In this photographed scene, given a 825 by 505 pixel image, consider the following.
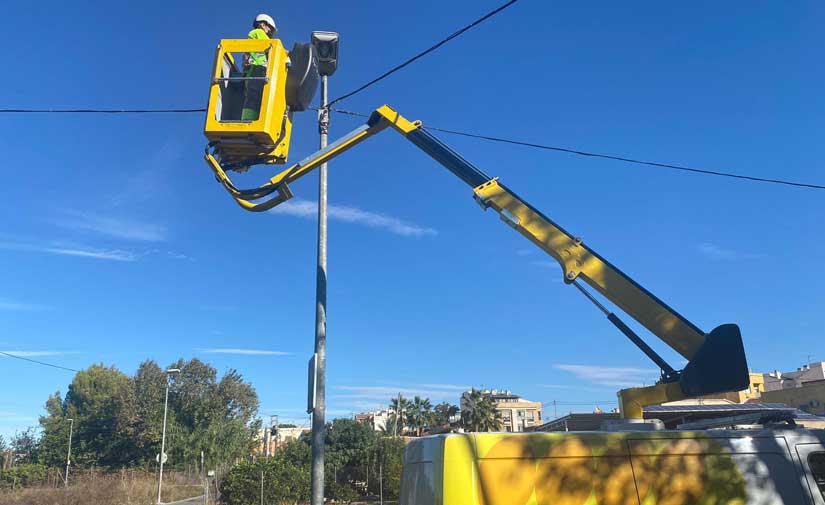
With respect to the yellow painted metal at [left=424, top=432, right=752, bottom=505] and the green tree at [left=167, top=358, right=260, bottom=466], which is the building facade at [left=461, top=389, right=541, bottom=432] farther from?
the yellow painted metal at [left=424, top=432, right=752, bottom=505]

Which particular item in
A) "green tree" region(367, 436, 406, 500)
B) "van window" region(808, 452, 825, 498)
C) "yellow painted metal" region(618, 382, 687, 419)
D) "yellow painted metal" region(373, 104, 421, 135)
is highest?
"yellow painted metal" region(373, 104, 421, 135)

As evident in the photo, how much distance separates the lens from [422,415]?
234 feet

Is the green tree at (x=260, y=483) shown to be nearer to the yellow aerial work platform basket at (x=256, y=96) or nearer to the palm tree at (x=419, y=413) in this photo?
the yellow aerial work platform basket at (x=256, y=96)

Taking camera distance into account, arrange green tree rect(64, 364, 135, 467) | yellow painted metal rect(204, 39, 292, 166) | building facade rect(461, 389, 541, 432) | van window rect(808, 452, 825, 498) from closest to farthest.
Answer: van window rect(808, 452, 825, 498) → yellow painted metal rect(204, 39, 292, 166) → green tree rect(64, 364, 135, 467) → building facade rect(461, 389, 541, 432)

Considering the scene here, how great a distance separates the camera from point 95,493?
26.1 metres

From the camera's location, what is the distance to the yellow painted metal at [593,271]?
726 cm

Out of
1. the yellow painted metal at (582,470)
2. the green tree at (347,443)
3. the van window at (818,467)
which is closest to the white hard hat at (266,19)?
the yellow painted metal at (582,470)

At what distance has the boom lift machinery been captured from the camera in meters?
6.12

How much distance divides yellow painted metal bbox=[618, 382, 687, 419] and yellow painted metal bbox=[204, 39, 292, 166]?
5386 millimetres

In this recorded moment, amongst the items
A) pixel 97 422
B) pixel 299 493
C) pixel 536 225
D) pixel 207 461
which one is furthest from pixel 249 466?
pixel 97 422

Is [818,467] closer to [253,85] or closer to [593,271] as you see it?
[593,271]

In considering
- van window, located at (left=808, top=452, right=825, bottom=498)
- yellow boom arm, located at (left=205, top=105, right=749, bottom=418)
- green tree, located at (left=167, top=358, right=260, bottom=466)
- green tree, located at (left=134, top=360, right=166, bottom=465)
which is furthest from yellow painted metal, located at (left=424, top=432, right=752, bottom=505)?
green tree, located at (left=134, top=360, right=166, bottom=465)

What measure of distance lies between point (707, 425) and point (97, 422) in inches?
2700

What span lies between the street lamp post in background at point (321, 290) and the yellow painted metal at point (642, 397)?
394 centimetres
